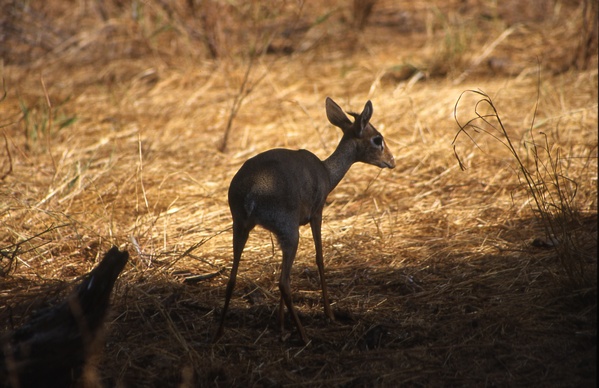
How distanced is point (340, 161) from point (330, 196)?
146cm

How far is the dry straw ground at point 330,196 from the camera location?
3160mm

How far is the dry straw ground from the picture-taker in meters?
3.16

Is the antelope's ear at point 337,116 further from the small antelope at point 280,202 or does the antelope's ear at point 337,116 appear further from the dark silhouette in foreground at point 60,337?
the dark silhouette in foreground at point 60,337

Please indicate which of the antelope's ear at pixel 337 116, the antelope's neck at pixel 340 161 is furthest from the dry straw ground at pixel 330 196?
the antelope's ear at pixel 337 116

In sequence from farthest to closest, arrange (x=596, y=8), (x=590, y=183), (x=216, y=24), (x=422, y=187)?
(x=216, y=24)
(x=596, y=8)
(x=422, y=187)
(x=590, y=183)

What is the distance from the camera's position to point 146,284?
3.78 metres

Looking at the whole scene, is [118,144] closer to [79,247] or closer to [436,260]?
[79,247]

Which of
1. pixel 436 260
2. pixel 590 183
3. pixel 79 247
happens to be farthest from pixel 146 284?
pixel 590 183

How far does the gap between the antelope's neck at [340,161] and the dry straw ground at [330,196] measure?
24.1 inches

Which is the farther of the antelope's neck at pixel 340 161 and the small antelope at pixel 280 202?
the antelope's neck at pixel 340 161

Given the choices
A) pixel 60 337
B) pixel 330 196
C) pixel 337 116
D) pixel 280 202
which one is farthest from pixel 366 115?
pixel 60 337

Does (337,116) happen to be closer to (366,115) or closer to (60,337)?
(366,115)

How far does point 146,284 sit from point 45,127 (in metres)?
2.78

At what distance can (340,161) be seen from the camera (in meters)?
3.79
